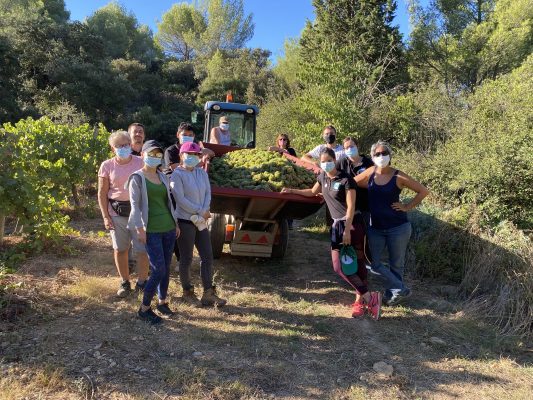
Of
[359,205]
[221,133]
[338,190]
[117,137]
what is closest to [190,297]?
[117,137]

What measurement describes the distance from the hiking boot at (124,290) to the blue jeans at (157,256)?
619mm

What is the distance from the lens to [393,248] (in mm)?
4609

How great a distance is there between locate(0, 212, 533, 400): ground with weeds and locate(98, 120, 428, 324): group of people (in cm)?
31

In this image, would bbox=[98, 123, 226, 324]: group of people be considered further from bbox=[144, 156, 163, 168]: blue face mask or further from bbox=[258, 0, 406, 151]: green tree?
bbox=[258, 0, 406, 151]: green tree

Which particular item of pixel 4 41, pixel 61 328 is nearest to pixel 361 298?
pixel 61 328

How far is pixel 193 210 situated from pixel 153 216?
1.33ft

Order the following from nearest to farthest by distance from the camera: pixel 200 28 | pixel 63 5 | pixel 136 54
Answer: pixel 136 54 < pixel 63 5 < pixel 200 28

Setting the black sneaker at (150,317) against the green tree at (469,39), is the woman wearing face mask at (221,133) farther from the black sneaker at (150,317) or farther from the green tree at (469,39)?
the green tree at (469,39)

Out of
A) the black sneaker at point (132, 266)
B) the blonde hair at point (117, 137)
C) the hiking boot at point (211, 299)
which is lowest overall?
the hiking boot at point (211, 299)

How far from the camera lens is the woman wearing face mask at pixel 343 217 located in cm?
426

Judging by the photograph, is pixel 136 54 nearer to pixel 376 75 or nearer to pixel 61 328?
pixel 376 75

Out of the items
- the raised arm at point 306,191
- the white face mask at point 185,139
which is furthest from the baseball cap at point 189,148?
the raised arm at point 306,191

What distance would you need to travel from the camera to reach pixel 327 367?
3.47m

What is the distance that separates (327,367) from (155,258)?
1819 mm
